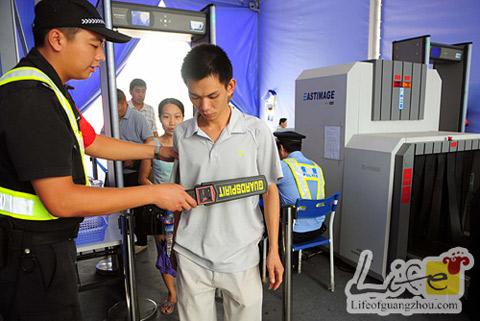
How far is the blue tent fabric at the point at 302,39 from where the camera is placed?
18.3 ft

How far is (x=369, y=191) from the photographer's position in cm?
268

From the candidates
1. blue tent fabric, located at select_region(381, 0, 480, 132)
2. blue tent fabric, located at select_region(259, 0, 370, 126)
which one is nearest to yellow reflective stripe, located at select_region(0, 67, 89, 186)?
blue tent fabric, located at select_region(381, 0, 480, 132)

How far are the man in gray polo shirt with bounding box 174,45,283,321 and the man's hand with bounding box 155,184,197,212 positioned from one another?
17 centimetres

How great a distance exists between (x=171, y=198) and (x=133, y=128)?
2154 millimetres

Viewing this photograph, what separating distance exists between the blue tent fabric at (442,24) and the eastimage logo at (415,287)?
2.39 metres

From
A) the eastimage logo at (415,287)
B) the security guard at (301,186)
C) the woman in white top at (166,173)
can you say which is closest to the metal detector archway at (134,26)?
the woman in white top at (166,173)

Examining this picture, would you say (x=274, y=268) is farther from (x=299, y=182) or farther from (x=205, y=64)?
(x=299, y=182)

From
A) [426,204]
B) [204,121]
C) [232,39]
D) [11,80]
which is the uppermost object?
[232,39]

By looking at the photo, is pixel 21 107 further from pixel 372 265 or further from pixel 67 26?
pixel 372 265

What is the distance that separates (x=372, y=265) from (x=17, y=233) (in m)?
2.52

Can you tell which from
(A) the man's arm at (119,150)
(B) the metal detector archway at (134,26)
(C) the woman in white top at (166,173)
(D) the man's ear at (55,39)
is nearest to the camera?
(D) the man's ear at (55,39)

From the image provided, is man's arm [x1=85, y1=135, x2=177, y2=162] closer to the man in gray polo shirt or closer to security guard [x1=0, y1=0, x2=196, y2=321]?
the man in gray polo shirt

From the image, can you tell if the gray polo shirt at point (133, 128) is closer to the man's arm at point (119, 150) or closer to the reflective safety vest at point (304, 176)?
the reflective safety vest at point (304, 176)

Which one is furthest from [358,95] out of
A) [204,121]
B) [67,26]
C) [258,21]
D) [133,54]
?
[258,21]
